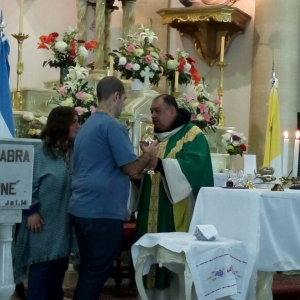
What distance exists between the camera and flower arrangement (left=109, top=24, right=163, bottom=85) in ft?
22.5

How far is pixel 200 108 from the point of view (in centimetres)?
688

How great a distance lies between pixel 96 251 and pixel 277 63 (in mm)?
4831

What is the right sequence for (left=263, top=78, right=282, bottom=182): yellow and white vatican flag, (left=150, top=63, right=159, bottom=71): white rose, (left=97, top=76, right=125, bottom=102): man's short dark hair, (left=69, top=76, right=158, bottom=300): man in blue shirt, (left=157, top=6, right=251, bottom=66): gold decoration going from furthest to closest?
(left=157, top=6, right=251, bottom=66): gold decoration
(left=150, top=63, right=159, bottom=71): white rose
(left=263, top=78, right=282, bottom=182): yellow and white vatican flag
(left=97, top=76, right=125, bottom=102): man's short dark hair
(left=69, top=76, right=158, bottom=300): man in blue shirt

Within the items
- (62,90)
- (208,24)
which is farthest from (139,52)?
(208,24)

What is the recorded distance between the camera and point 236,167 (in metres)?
8.67

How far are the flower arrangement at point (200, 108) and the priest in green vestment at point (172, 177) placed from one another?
175 cm

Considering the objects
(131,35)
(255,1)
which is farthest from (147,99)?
(255,1)

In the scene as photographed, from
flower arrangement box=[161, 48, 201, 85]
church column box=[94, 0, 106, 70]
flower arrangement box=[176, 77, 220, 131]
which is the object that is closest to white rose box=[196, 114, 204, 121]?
flower arrangement box=[176, 77, 220, 131]

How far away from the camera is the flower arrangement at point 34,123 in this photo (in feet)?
19.7

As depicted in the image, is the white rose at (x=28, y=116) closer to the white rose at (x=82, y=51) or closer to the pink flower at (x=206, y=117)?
the white rose at (x=82, y=51)

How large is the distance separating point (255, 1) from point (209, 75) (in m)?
1.05

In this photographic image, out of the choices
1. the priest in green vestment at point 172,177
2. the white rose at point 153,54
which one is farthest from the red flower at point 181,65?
the priest in green vestment at point 172,177

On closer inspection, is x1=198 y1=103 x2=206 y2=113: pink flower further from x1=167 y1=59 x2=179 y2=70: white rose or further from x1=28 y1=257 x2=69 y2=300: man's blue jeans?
x1=28 y1=257 x2=69 y2=300: man's blue jeans

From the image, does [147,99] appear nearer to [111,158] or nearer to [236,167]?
[236,167]
